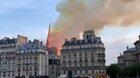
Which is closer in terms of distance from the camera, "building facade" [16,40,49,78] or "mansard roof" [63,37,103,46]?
"mansard roof" [63,37,103,46]

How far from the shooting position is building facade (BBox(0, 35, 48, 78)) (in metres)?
141

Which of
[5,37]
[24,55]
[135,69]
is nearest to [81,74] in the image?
[24,55]

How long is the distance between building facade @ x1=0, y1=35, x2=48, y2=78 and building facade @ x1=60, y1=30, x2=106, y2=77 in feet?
28.1

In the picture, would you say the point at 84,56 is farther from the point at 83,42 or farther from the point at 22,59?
the point at 22,59

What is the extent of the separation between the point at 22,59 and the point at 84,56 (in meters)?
25.5

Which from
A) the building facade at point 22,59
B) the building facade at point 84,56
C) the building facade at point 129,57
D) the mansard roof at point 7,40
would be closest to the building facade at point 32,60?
the building facade at point 22,59

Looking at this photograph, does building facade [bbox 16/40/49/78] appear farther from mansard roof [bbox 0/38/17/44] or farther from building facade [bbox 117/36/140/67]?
building facade [bbox 117/36/140/67]

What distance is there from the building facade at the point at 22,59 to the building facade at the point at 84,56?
857 centimetres

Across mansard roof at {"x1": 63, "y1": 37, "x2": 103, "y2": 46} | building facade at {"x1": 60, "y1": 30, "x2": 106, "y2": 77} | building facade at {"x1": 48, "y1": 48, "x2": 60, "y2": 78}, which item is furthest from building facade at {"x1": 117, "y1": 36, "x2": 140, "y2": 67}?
building facade at {"x1": 48, "y1": 48, "x2": 60, "y2": 78}

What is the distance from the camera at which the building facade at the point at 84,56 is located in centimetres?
13362

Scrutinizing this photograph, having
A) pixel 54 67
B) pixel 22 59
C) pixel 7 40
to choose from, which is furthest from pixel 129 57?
pixel 7 40

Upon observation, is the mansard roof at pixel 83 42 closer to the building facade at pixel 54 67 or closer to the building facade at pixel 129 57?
the building facade at pixel 54 67

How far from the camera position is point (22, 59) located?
143750 millimetres

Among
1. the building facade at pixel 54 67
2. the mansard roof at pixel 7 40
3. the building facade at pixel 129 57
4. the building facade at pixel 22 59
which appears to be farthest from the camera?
the mansard roof at pixel 7 40
